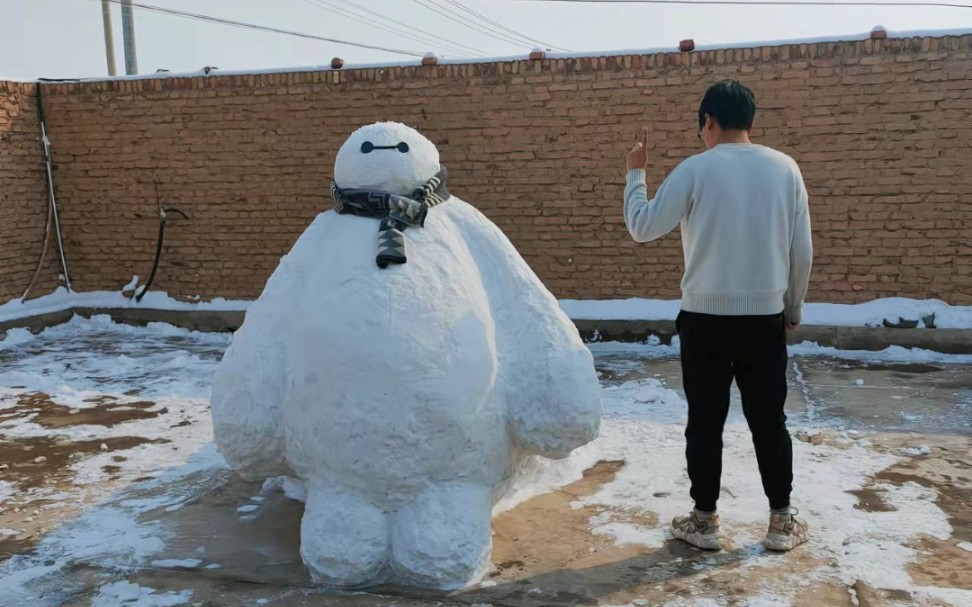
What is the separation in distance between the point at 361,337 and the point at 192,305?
6.40 m

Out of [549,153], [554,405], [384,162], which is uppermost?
[549,153]

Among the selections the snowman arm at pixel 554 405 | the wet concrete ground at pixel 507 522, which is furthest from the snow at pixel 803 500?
the snowman arm at pixel 554 405

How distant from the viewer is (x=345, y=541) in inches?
111

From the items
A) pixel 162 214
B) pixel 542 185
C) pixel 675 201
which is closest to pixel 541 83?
pixel 542 185

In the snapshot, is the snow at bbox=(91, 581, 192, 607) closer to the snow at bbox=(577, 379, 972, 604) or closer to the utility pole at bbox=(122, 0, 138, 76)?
the snow at bbox=(577, 379, 972, 604)

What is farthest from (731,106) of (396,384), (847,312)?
(847,312)

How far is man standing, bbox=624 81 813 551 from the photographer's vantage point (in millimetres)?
2945

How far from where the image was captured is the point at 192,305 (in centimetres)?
855

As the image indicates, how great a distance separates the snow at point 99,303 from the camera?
327 inches

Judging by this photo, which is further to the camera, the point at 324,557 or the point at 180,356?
the point at 180,356

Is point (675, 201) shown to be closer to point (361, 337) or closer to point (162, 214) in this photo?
point (361, 337)

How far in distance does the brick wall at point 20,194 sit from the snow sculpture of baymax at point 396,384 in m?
6.63

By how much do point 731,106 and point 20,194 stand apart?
7.97 m

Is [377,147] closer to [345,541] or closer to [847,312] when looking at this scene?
[345,541]
